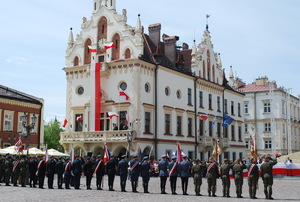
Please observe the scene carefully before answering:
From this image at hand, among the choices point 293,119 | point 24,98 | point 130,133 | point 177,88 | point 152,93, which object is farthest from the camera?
point 293,119

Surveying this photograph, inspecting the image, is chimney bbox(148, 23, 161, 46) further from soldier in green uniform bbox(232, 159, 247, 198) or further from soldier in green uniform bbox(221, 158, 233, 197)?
soldier in green uniform bbox(232, 159, 247, 198)

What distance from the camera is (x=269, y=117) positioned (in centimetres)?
6800

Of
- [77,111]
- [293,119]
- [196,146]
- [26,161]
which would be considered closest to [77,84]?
[77,111]

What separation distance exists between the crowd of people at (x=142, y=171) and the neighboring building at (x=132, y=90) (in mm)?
13019

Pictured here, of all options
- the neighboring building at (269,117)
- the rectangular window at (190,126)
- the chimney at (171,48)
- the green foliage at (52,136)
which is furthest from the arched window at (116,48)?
the green foliage at (52,136)

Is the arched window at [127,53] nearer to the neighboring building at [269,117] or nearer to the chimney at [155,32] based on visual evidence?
the chimney at [155,32]

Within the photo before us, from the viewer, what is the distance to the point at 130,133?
35.8m

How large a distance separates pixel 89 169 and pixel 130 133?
13.7 metres

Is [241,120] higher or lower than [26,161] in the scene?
higher

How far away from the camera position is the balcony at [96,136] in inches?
1425

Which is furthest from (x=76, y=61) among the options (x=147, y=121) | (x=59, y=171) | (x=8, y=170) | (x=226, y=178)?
(x=226, y=178)

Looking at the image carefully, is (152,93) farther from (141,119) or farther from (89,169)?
(89,169)

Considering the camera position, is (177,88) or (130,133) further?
(177,88)

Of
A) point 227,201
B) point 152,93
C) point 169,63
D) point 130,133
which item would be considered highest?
point 169,63
